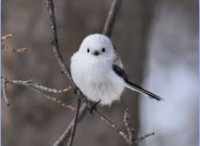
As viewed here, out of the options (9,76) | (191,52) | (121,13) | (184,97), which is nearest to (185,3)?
(191,52)

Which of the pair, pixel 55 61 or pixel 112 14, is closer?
pixel 112 14

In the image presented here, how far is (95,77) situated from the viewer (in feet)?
3.85

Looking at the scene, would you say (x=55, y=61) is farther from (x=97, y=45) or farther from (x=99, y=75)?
(x=97, y=45)

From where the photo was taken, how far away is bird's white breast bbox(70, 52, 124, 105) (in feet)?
3.82

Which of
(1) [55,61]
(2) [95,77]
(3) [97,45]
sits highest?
(3) [97,45]

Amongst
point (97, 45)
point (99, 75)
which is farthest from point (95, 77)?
point (97, 45)

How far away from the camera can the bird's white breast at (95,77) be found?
1163 mm

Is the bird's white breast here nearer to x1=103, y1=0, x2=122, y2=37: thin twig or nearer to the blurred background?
x1=103, y1=0, x2=122, y2=37: thin twig

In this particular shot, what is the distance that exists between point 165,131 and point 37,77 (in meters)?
1.38

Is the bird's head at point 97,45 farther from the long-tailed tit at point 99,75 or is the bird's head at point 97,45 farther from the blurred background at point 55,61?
the blurred background at point 55,61

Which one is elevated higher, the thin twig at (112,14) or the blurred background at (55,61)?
Result: the thin twig at (112,14)

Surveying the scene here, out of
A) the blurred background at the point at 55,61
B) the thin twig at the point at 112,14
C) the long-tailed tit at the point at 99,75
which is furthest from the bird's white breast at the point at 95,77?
the blurred background at the point at 55,61

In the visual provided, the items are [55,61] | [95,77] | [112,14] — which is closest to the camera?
[112,14]

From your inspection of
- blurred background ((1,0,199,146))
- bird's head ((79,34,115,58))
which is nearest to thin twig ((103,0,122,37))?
bird's head ((79,34,115,58))
